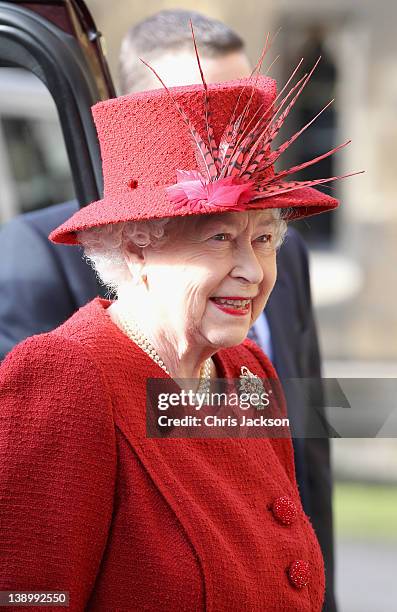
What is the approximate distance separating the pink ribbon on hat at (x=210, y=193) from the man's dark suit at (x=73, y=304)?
100 cm

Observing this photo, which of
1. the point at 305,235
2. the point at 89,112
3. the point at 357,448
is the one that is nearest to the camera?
the point at 89,112

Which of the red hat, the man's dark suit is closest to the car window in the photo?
the man's dark suit

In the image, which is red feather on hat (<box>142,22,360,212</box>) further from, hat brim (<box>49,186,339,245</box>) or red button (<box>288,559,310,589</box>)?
red button (<box>288,559,310,589</box>)

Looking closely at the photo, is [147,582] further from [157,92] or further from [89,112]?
[89,112]

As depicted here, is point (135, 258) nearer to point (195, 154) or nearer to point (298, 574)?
point (195, 154)

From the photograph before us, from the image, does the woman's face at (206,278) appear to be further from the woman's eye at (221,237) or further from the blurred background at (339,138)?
the blurred background at (339,138)

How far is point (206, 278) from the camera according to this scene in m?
1.90

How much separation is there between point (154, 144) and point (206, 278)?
0.26 m

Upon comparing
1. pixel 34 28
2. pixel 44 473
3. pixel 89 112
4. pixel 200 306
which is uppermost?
pixel 34 28

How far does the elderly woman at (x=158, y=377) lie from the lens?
176 centimetres

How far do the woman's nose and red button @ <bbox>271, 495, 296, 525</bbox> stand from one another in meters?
0.44

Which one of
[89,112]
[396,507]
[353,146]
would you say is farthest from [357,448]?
[89,112]

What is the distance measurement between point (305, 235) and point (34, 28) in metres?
10.4

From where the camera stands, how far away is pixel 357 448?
27.7ft
